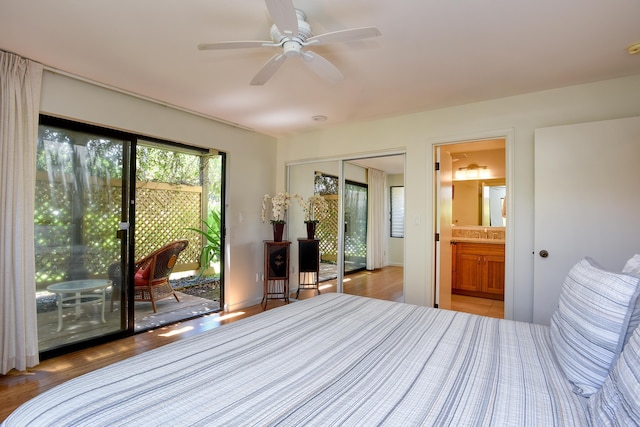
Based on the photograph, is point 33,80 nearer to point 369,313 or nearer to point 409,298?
point 369,313

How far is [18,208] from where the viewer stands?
2.28 m

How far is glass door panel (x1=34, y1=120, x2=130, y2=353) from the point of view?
2.56 m

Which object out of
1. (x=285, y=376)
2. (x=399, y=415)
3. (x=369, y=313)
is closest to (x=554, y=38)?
(x=369, y=313)

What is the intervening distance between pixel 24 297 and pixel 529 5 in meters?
3.81

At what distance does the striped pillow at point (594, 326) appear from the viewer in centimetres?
98

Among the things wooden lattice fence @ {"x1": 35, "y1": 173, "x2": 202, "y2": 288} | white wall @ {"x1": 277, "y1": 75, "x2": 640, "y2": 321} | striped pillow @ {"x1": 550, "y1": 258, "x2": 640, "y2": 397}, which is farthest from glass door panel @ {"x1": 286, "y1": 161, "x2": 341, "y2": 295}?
striped pillow @ {"x1": 550, "y1": 258, "x2": 640, "y2": 397}

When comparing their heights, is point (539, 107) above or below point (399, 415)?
above

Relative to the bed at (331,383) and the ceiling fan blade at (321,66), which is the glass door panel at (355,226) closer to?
the ceiling fan blade at (321,66)

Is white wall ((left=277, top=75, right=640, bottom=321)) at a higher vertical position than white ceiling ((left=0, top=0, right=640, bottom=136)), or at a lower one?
lower

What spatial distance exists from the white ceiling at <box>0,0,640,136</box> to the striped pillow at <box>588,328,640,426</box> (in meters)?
1.69

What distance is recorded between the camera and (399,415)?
875 millimetres

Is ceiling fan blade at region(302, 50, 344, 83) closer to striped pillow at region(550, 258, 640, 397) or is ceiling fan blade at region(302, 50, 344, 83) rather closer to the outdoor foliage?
striped pillow at region(550, 258, 640, 397)

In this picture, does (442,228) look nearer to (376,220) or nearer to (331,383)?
(376,220)

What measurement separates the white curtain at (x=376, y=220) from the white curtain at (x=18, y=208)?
136 inches
